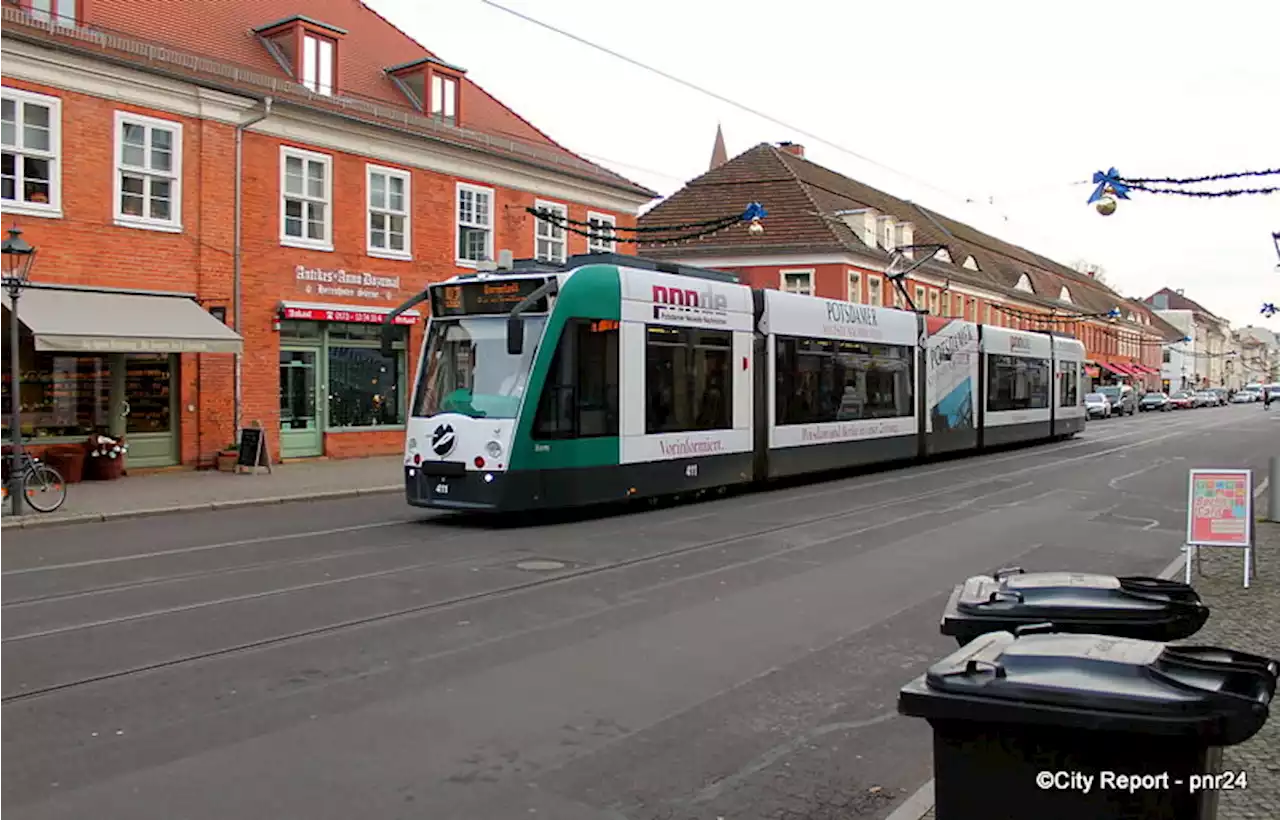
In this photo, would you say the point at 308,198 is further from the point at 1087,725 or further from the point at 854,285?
the point at 854,285

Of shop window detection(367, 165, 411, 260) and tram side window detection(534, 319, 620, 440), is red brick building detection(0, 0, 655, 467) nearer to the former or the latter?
shop window detection(367, 165, 411, 260)

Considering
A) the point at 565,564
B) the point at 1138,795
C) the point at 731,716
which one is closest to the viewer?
the point at 1138,795

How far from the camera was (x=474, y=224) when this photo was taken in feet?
87.6

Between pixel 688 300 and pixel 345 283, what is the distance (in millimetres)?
10752

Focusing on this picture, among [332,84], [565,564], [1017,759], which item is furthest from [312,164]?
[1017,759]

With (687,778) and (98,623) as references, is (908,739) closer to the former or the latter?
(687,778)

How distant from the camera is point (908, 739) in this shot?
555cm

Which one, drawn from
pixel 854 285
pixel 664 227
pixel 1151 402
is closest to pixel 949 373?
pixel 664 227

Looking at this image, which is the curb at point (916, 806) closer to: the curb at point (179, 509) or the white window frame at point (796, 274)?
the curb at point (179, 509)

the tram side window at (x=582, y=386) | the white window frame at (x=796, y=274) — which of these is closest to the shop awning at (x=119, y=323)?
the tram side window at (x=582, y=386)

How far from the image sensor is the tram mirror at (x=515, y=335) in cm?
1261

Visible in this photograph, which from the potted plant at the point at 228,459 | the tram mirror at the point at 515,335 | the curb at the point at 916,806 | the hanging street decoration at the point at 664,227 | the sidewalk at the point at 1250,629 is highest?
the hanging street decoration at the point at 664,227

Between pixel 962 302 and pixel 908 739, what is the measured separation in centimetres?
5490

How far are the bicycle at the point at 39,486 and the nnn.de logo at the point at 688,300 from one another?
337 inches
